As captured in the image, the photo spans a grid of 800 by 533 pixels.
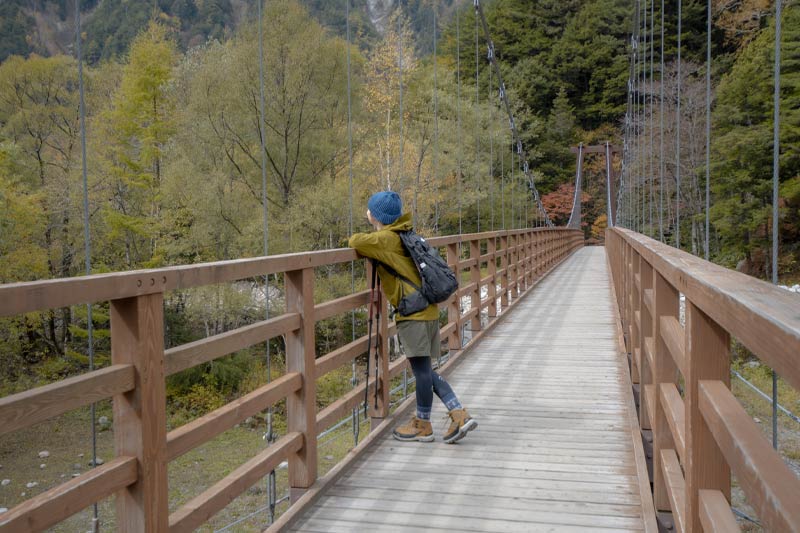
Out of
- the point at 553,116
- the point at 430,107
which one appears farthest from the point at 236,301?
the point at 553,116

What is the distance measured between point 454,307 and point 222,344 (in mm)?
3598

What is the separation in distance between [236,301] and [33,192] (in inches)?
159

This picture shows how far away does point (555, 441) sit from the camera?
12.0 ft

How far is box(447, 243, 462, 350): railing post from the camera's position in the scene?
5.46 metres

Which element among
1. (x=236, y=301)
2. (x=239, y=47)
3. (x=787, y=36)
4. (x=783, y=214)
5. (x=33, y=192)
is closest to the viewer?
(x=787, y=36)

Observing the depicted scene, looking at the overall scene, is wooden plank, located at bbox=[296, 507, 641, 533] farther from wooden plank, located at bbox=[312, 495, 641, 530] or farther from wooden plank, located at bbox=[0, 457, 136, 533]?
wooden plank, located at bbox=[0, 457, 136, 533]

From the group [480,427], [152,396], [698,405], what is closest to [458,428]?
[480,427]

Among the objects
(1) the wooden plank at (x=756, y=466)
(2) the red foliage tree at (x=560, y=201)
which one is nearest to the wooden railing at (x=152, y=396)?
(1) the wooden plank at (x=756, y=466)

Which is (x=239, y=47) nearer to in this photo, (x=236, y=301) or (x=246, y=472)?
(x=236, y=301)

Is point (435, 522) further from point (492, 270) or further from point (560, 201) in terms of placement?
point (560, 201)

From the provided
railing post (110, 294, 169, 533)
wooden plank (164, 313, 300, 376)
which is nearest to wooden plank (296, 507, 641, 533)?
wooden plank (164, 313, 300, 376)

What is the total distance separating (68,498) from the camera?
153 cm

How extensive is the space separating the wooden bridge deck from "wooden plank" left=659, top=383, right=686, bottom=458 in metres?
0.47

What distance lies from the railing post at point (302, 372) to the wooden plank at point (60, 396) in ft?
3.48
